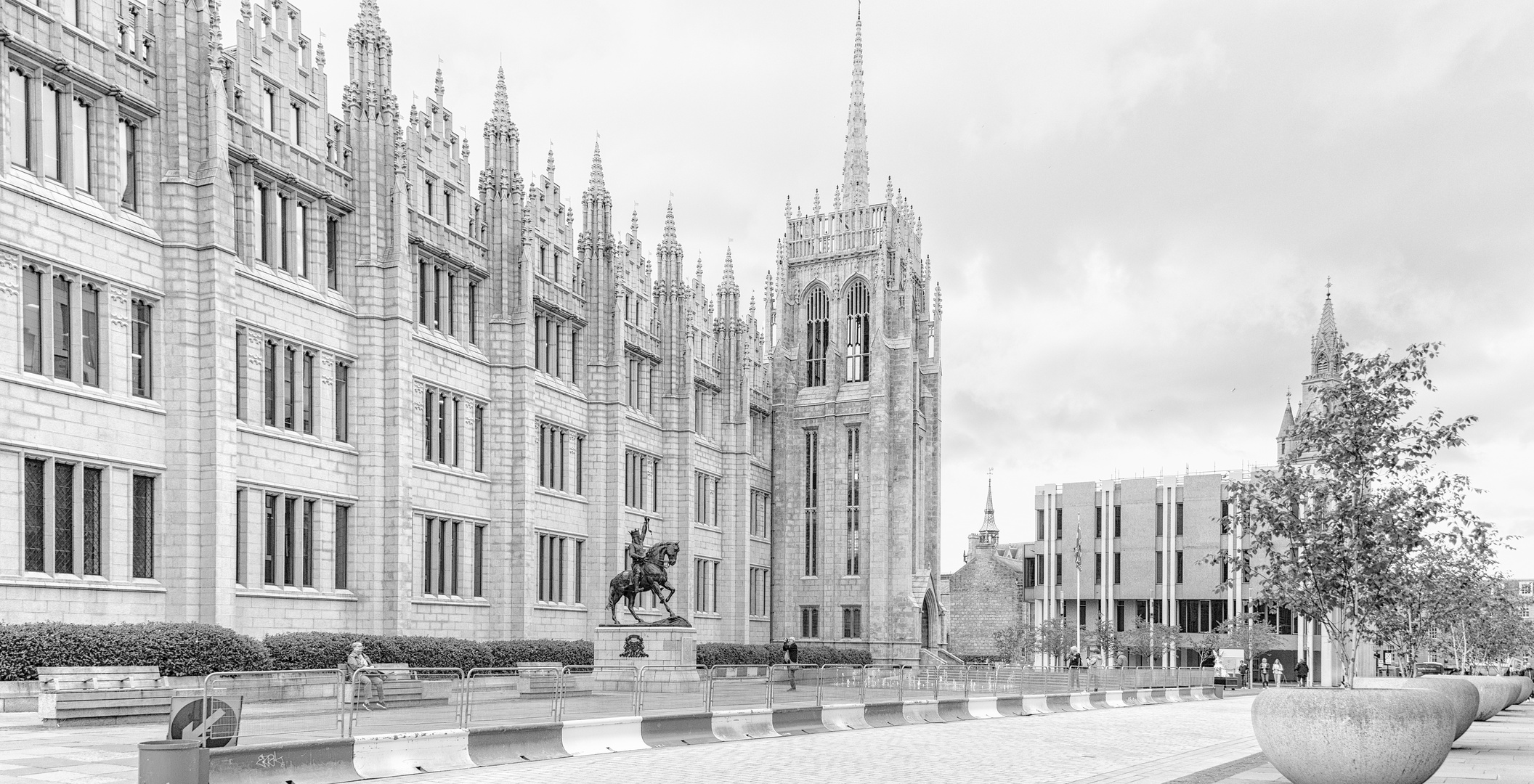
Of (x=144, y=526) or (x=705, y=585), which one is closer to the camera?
(x=144, y=526)

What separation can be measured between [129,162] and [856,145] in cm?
5582

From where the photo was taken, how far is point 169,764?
1174 centimetres

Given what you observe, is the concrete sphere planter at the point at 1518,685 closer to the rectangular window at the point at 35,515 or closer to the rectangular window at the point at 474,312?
the rectangular window at the point at 474,312

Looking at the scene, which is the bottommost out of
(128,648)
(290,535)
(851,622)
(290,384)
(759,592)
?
(851,622)

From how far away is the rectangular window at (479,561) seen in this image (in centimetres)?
4650

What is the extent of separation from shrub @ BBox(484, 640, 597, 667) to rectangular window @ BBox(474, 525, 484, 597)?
105 inches

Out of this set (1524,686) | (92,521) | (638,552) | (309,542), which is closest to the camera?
(92,521)

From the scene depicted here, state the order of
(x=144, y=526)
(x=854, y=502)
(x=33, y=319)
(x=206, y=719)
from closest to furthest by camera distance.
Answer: (x=206, y=719), (x=33, y=319), (x=144, y=526), (x=854, y=502)

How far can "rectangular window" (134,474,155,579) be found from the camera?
3200cm

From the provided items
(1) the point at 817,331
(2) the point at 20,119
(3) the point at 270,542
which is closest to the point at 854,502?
(1) the point at 817,331

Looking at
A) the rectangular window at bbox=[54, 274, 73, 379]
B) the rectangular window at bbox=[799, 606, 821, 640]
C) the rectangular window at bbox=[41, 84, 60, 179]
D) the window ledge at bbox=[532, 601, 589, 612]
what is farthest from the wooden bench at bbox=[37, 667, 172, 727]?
the rectangular window at bbox=[799, 606, 821, 640]

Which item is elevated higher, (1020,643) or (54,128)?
(54,128)

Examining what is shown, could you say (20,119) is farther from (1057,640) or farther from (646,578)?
(1057,640)

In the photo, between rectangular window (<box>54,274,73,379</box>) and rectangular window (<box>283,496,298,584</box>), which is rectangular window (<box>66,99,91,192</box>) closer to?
rectangular window (<box>54,274,73,379</box>)
